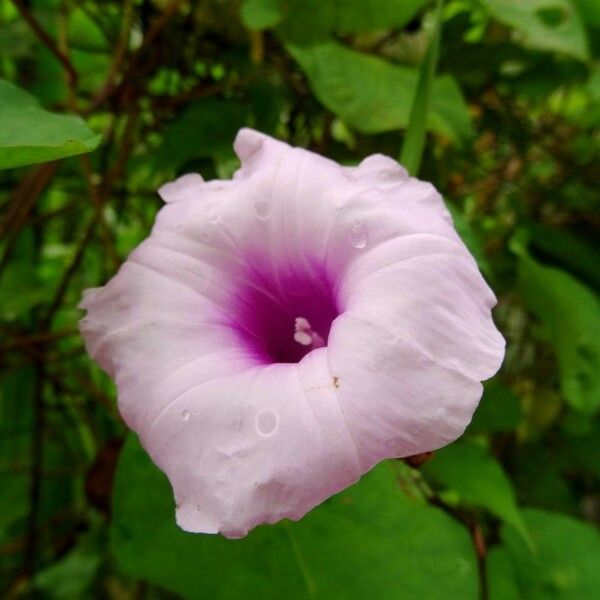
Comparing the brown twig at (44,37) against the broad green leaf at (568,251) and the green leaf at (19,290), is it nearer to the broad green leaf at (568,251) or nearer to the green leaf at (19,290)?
the green leaf at (19,290)

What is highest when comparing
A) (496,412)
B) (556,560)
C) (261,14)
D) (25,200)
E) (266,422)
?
(261,14)

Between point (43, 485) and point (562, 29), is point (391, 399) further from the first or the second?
point (43, 485)

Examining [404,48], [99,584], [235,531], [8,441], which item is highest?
[404,48]

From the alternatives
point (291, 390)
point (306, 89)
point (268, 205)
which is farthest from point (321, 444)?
point (306, 89)

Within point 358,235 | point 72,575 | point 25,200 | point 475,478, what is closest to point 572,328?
point 475,478

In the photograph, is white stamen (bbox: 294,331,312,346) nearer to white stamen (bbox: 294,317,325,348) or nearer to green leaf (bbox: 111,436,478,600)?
white stamen (bbox: 294,317,325,348)

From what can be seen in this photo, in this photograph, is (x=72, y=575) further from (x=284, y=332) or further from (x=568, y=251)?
(x=568, y=251)

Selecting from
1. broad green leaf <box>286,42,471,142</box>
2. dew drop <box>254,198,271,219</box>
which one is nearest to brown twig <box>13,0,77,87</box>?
broad green leaf <box>286,42,471,142</box>

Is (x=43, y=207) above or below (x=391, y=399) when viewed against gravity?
below
